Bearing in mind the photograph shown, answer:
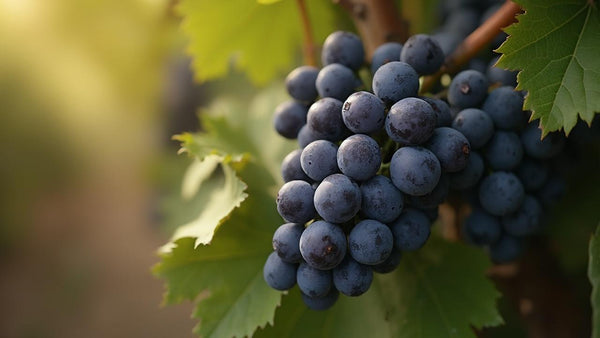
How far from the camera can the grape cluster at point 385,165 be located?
618mm

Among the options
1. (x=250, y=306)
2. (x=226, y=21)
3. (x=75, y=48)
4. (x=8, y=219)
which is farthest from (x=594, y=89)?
(x=8, y=219)

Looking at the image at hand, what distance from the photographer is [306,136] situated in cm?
73

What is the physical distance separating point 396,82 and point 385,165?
112 millimetres

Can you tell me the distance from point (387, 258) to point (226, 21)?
25.1 inches

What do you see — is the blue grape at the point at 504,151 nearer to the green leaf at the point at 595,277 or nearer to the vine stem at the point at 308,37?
the green leaf at the point at 595,277

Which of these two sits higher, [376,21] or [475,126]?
[376,21]

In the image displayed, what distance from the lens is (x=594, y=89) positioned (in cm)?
64

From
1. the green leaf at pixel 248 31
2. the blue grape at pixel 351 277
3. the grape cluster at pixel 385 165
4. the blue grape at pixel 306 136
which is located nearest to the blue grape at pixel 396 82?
the grape cluster at pixel 385 165

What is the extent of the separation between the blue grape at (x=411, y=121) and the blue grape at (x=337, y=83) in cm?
12

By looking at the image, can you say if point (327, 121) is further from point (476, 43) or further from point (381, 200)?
point (476, 43)

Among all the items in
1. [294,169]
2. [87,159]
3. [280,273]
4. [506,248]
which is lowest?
[506,248]

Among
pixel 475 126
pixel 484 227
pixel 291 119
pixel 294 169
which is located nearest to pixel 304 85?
pixel 291 119

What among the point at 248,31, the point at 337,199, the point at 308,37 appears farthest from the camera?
the point at 248,31

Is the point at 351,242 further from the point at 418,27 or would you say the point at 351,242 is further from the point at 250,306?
the point at 418,27
